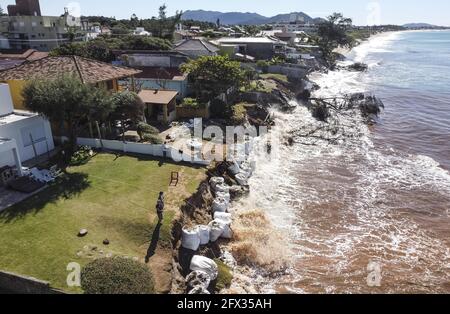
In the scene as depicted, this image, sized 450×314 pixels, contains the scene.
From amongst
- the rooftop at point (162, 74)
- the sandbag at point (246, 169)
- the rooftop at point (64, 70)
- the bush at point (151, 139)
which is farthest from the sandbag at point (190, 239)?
the rooftop at point (162, 74)

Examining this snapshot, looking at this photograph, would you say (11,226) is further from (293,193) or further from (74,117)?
(293,193)

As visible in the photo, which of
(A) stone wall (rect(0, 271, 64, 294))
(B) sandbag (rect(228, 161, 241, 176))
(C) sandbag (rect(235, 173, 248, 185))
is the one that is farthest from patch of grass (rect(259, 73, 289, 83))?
(A) stone wall (rect(0, 271, 64, 294))

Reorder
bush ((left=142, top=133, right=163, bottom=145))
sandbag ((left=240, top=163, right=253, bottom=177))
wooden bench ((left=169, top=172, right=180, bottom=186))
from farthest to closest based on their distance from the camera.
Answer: bush ((left=142, top=133, right=163, bottom=145)) → sandbag ((left=240, top=163, right=253, bottom=177)) → wooden bench ((left=169, top=172, right=180, bottom=186))

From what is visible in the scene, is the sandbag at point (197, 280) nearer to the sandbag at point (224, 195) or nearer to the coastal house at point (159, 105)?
the sandbag at point (224, 195)

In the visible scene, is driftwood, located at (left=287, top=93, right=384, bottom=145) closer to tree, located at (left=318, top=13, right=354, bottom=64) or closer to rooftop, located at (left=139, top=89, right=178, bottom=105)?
rooftop, located at (left=139, top=89, right=178, bottom=105)

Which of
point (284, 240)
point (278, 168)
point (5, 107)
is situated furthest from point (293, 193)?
point (5, 107)

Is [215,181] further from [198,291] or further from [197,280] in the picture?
[198,291]

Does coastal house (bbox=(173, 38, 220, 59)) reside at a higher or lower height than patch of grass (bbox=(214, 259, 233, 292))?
higher
